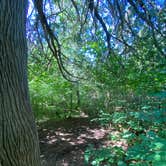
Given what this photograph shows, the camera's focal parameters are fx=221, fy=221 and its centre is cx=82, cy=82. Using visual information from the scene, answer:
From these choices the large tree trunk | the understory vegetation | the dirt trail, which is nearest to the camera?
the large tree trunk

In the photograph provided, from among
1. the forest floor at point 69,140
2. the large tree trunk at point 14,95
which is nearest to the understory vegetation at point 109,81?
the forest floor at point 69,140

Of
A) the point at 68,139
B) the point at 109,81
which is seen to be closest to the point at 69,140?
the point at 68,139

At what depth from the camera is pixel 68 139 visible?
15.3 ft

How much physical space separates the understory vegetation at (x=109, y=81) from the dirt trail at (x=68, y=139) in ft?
0.75

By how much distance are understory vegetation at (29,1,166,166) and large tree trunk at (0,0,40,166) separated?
1.45 meters

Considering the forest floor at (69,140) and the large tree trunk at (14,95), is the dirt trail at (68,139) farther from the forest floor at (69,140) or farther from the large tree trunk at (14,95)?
the large tree trunk at (14,95)

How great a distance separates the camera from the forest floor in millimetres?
3895

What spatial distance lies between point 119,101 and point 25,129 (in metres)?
3.08

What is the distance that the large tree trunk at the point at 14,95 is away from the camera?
1496 mm

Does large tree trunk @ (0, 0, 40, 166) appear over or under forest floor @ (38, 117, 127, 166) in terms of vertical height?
over

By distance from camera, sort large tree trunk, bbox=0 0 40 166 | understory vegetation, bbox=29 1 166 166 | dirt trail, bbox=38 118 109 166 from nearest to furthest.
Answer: large tree trunk, bbox=0 0 40 166
understory vegetation, bbox=29 1 166 166
dirt trail, bbox=38 118 109 166

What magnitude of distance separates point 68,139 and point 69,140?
6 cm

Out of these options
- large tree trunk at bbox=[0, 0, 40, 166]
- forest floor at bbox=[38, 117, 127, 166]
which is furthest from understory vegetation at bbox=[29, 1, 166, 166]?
large tree trunk at bbox=[0, 0, 40, 166]

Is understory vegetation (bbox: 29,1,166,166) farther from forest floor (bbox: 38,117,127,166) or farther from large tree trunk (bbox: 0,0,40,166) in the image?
large tree trunk (bbox: 0,0,40,166)
